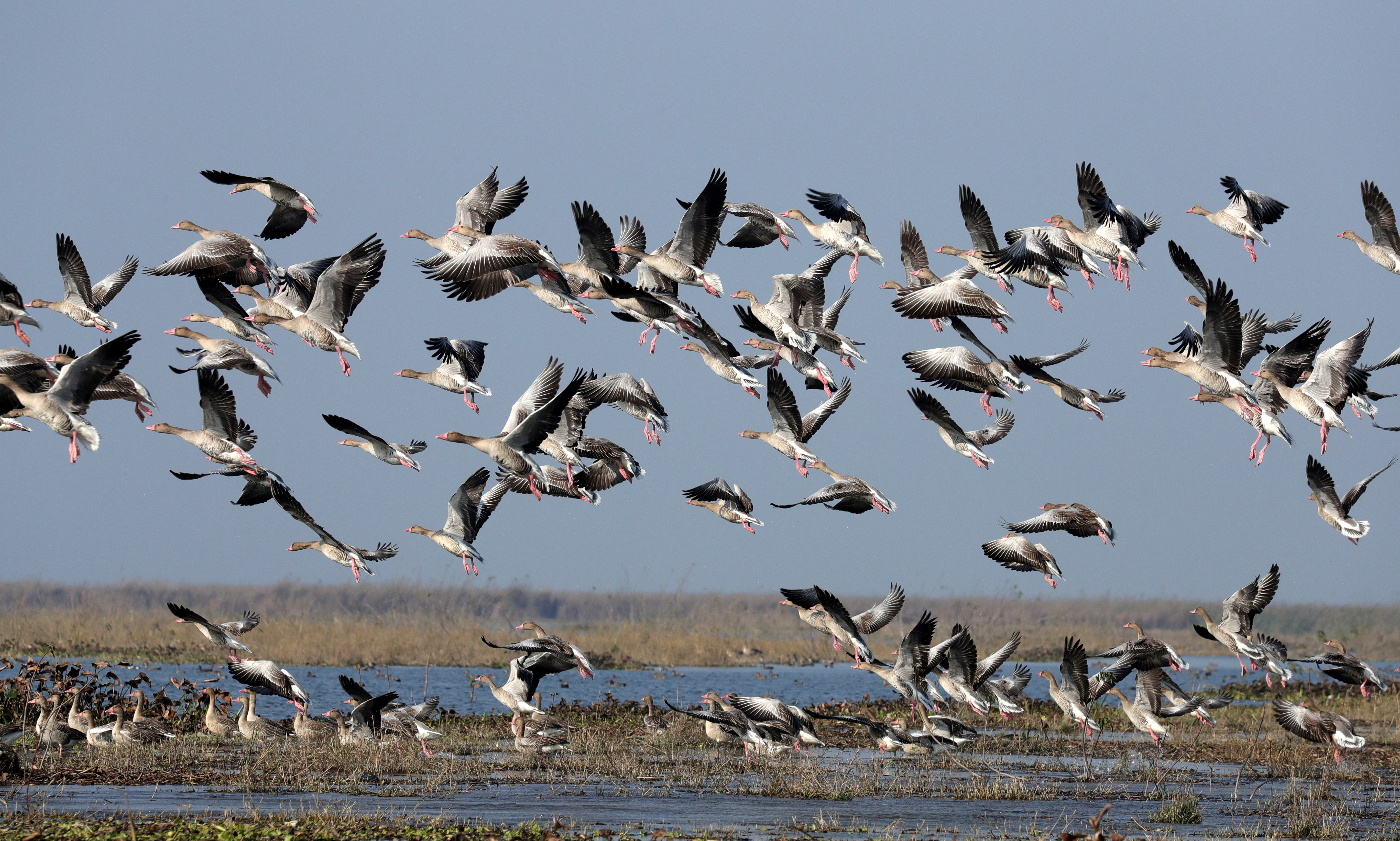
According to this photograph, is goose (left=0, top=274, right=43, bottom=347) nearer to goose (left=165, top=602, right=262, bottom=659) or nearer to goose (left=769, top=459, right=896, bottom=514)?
goose (left=165, top=602, right=262, bottom=659)

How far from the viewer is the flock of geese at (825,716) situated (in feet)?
60.4

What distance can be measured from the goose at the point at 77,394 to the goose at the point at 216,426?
122 inches

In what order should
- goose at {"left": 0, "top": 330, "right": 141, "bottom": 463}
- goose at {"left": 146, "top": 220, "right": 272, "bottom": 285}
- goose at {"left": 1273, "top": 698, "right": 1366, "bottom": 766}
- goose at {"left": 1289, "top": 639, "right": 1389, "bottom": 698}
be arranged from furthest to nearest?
goose at {"left": 1289, "top": 639, "right": 1389, "bottom": 698}
goose at {"left": 1273, "top": 698, "right": 1366, "bottom": 766}
goose at {"left": 146, "top": 220, "right": 272, "bottom": 285}
goose at {"left": 0, "top": 330, "right": 141, "bottom": 463}

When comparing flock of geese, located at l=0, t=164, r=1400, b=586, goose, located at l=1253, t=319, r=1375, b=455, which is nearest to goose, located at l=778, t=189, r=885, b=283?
flock of geese, located at l=0, t=164, r=1400, b=586

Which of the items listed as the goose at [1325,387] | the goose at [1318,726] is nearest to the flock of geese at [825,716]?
the goose at [1318,726]

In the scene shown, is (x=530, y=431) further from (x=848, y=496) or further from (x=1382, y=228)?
(x=1382, y=228)

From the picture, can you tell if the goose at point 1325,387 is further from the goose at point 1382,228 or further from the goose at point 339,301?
the goose at point 339,301

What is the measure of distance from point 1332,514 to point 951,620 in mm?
36304

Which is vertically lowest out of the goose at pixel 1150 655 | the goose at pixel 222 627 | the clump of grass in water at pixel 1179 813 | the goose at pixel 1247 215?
the goose at pixel 222 627

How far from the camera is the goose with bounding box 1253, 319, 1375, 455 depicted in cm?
1766

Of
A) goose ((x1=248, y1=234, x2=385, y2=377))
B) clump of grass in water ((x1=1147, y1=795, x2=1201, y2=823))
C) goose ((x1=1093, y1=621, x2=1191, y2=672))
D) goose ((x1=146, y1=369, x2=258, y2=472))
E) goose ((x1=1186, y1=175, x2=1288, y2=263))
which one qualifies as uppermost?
goose ((x1=1186, y1=175, x2=1288, y2=263))

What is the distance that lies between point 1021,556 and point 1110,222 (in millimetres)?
5297

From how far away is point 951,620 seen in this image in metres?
55.2

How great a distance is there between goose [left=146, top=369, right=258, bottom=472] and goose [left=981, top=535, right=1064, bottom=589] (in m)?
10.8
